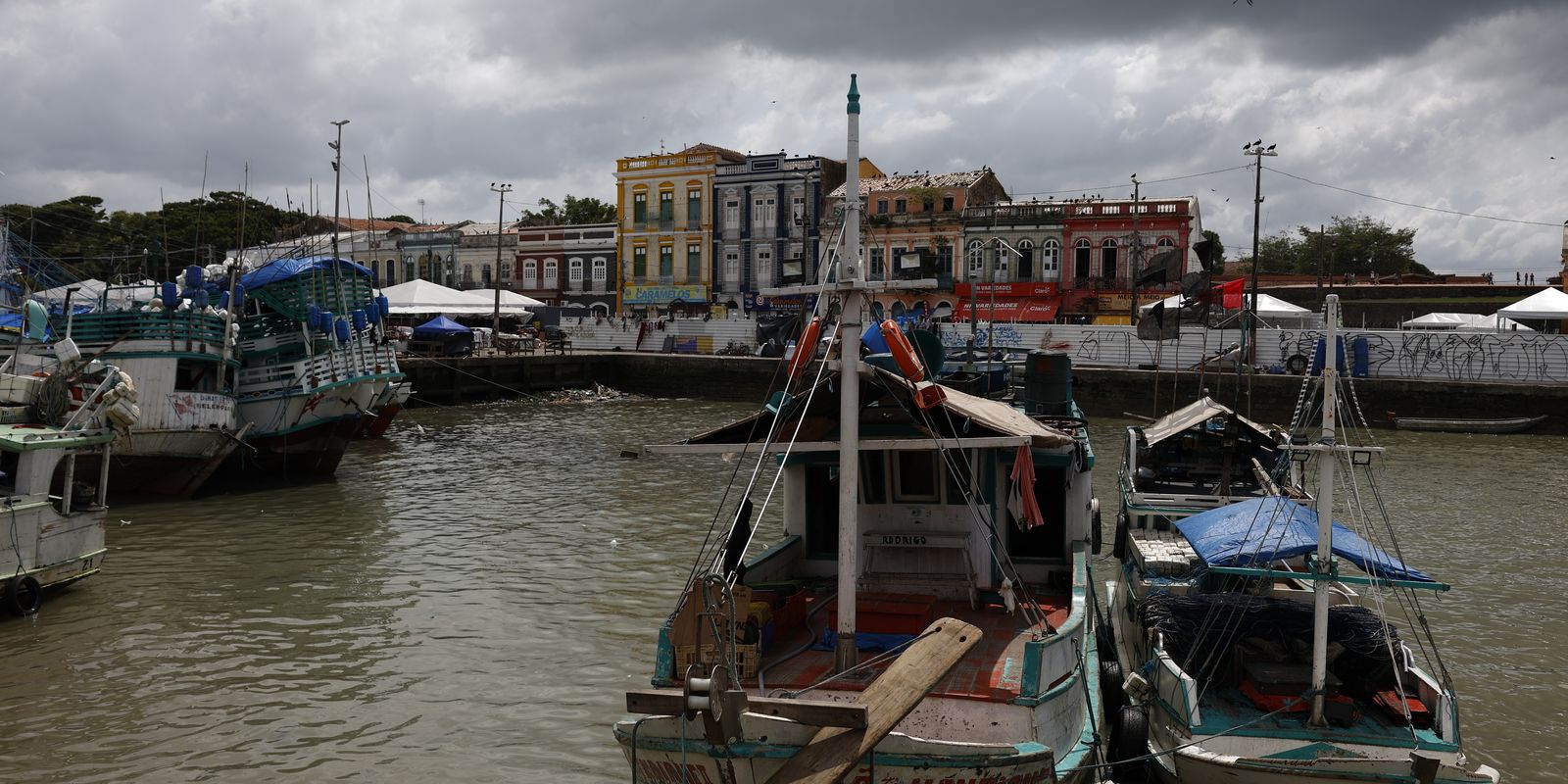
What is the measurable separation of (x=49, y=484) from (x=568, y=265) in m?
53.0

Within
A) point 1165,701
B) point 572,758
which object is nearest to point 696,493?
point 572,758

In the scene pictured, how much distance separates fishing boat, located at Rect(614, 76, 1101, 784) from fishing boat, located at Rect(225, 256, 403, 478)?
14905mm

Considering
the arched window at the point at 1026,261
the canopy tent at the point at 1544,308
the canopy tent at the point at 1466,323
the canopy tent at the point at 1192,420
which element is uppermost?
the arched window at the point at 1026,261

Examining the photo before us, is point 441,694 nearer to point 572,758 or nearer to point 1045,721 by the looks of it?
point 572,758

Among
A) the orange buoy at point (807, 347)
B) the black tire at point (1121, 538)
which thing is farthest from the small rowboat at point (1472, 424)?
the orange buoy at point (807, 347)

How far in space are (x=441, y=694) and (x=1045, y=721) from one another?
5.93 metres

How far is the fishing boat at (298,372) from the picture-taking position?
21.9 meters

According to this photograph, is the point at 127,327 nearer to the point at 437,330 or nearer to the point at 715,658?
the point at 715,658

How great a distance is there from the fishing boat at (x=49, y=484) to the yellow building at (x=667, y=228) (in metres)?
45.9

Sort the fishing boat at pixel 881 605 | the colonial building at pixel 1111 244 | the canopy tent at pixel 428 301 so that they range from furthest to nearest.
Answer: the colonial building at pixel 1111 244 < the canopy tent at pixel 428 301 < the fishing boat at pixel 881 605

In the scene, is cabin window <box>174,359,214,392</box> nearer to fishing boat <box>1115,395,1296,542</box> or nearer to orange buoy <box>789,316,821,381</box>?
fishing boat <box>1115,395,1296,542</box>

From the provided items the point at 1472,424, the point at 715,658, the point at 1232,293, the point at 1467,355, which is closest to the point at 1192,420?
the point at 715,658

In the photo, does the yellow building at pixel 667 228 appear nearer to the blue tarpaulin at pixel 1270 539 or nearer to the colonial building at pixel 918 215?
the colonial building at pixel 918 215

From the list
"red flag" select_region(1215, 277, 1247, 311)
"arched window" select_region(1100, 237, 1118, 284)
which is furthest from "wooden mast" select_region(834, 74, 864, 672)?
"arched window" select_region(1100, 237, 1118, 284)
